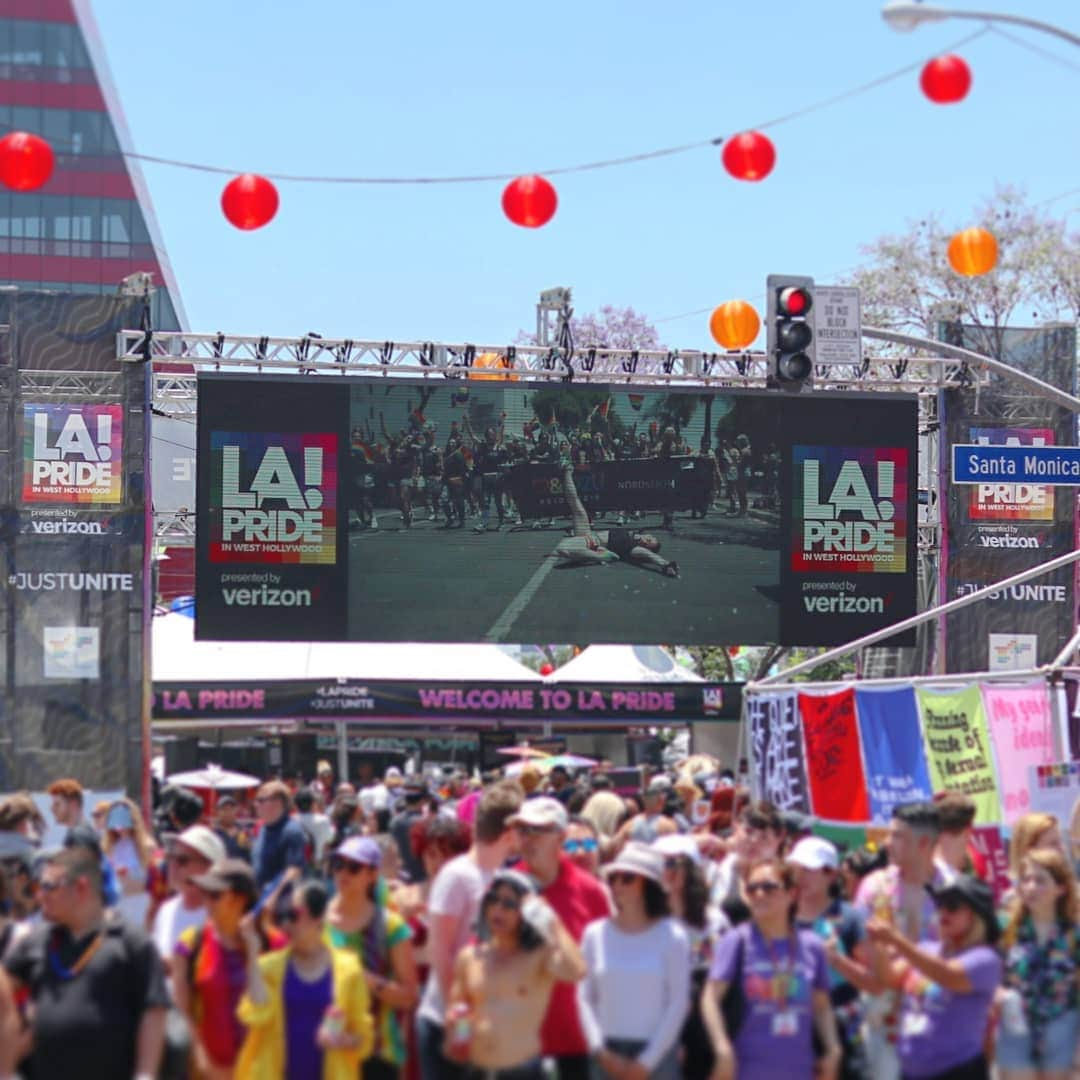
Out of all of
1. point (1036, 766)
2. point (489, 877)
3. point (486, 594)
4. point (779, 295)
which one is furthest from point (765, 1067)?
point (486, 594)

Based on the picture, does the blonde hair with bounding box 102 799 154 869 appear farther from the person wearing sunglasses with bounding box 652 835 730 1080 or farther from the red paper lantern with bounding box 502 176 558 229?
the red paper lantern with bounding box 502 176 558 229

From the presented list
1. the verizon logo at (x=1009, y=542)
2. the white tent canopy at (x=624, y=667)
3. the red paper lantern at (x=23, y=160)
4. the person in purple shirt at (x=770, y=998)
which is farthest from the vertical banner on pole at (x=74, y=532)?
the person in purple shirt at (x=770, y=998)

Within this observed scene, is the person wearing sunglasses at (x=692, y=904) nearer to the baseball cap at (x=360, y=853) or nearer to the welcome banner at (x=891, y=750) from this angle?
the baseball cap at (x=360, y=853)

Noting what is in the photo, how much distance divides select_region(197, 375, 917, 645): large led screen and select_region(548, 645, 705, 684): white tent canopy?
3.42 m

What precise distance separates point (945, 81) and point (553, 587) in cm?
1226

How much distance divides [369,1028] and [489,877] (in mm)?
958

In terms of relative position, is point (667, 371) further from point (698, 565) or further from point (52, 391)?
point (52, 391)

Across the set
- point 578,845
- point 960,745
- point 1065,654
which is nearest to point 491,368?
point 1065,654

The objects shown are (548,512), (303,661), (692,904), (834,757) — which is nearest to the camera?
(692,904)

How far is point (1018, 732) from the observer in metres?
13.5

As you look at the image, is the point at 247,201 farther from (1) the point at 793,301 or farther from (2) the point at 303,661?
(2) the point at 303,661

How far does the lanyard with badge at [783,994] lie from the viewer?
725 cm

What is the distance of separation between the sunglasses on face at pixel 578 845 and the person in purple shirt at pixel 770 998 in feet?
8.18

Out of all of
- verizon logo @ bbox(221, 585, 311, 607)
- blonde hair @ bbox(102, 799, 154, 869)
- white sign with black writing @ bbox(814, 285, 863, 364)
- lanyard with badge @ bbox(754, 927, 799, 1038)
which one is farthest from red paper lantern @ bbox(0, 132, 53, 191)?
lanyard with badge @ bbox(754, 927, 799, 1038)
